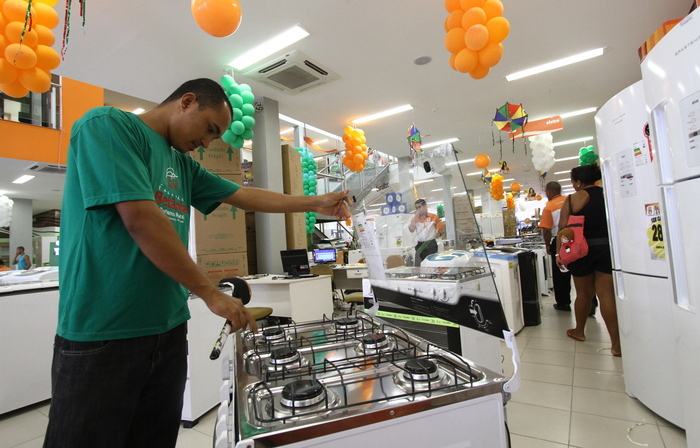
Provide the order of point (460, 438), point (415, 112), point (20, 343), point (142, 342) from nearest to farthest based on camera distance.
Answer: point (460, 438)
point (142, 342)
point (20, 343)
point (415, 112)

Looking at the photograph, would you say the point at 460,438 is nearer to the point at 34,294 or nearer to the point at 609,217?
the point at 609,217

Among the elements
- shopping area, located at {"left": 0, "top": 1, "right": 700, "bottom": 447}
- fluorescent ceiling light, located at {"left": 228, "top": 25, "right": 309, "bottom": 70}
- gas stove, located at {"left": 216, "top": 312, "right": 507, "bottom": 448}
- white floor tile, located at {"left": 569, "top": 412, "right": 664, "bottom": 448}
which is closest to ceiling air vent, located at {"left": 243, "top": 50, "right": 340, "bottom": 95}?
fluorescent ceiling light, located at {"left": 228, "top": 25, "right": 309, "bottom": 70}

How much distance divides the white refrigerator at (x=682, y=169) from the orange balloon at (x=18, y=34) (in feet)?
11.3

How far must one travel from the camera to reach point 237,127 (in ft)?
12.5

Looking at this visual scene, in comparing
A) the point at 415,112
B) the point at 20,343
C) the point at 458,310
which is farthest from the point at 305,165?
the point at 458,310

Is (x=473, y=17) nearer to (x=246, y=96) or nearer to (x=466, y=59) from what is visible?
(x=466, y=59)

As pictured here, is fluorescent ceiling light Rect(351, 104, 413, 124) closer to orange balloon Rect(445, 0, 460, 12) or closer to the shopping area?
the shopping area

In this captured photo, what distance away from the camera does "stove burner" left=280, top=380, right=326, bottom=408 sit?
28.2 inches

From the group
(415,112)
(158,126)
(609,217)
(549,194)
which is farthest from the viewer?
(415,112)

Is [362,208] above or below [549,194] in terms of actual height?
below

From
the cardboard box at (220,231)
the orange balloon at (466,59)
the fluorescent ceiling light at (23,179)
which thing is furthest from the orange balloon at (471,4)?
the fluorescent ceiling light at (23,179)

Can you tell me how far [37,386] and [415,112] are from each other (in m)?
6.22

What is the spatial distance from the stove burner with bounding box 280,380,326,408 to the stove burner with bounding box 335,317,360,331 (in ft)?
1.60

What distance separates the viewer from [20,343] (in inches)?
110
